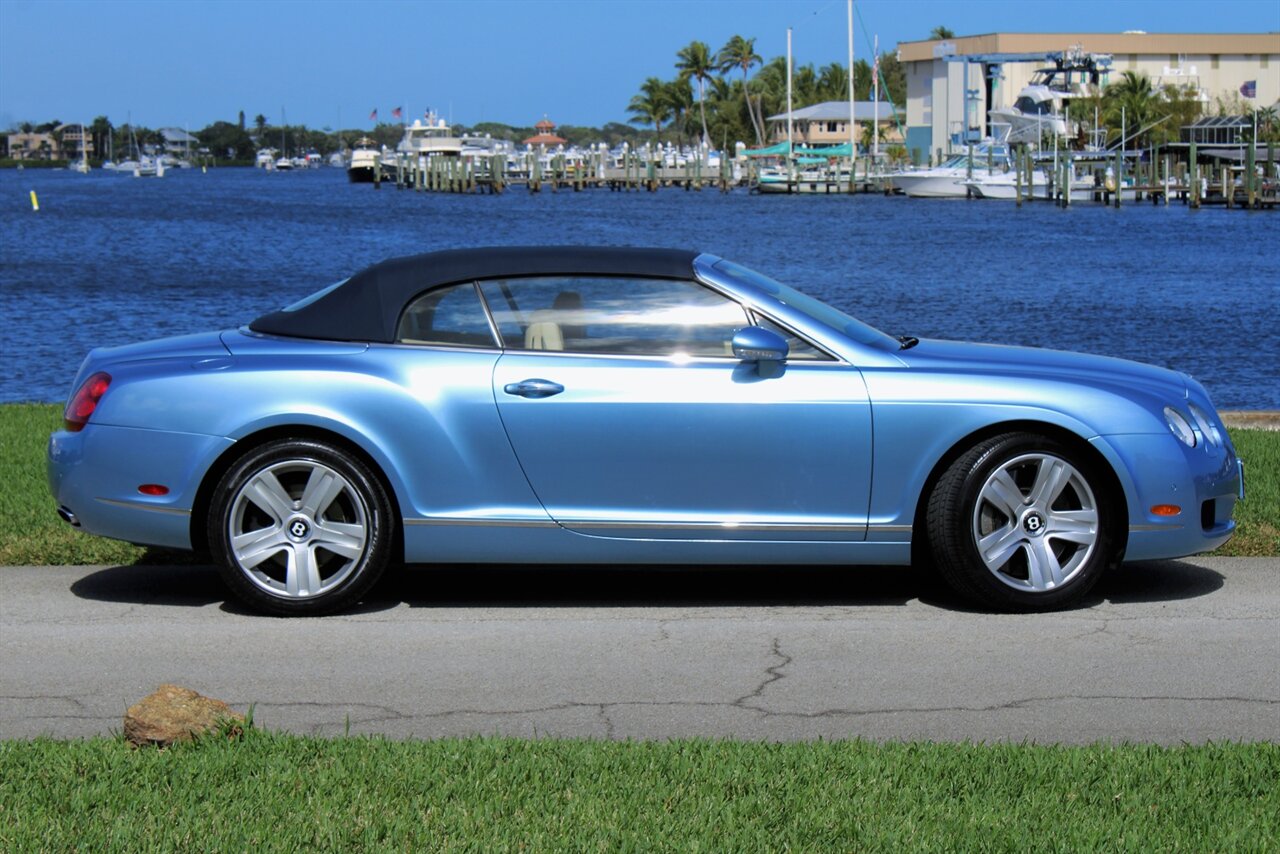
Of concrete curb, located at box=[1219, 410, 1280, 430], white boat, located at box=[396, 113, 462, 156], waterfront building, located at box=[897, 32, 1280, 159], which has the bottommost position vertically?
concrete curb, located at box=[1219, 410, 1280, 430]

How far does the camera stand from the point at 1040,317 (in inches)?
1268

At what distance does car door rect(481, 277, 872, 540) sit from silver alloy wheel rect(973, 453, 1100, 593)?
0.50 metres

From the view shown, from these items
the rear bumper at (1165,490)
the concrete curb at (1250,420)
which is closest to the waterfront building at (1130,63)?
the concrete curb at (1250,420)

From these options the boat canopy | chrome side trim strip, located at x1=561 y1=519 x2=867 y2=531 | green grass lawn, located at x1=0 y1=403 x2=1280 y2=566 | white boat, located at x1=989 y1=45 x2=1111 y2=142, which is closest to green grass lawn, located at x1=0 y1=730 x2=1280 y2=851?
chrome side trim strip, located at x1=561 y1=519 x2=867 y2=531

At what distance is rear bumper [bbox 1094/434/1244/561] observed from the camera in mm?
6715

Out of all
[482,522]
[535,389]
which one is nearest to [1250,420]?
[535,389]

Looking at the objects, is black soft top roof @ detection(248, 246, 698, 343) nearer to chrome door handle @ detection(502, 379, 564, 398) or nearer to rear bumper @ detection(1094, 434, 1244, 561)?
chrome door handle @ detection(502, 379, 564, 398)

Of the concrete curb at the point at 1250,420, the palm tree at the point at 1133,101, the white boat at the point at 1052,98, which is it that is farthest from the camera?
the palm tree at the point at 1133,101

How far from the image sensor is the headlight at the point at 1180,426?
22.3ft

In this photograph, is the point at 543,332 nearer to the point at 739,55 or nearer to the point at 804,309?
the point at 804,309

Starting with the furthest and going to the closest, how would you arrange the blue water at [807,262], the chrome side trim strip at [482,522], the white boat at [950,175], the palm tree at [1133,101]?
1. the palm tree at [1133,101]
2. the white boat at [950,175]
3. the blue water at [807,262]
4. the chrome side trim strip at [482,522]

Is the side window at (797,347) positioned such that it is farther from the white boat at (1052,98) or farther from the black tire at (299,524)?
the white boat at (1052,98)

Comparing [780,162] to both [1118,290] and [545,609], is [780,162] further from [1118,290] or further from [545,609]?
[545,609]

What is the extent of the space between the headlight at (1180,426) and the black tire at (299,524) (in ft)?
10.3
